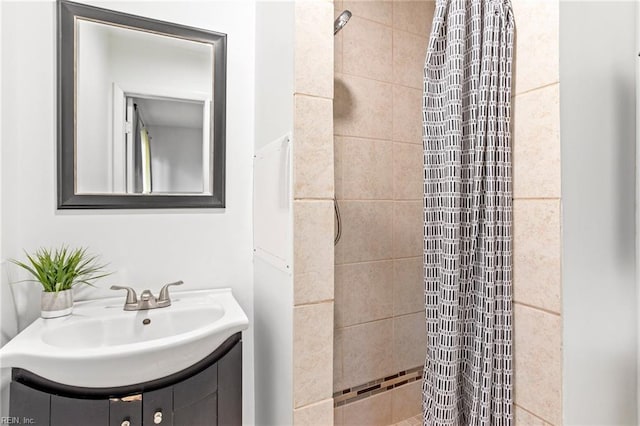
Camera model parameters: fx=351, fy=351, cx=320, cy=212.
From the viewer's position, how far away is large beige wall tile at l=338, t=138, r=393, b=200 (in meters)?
1.62

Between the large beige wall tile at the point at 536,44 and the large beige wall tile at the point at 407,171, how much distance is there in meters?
0.83

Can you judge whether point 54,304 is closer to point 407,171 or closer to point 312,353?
point 312,353

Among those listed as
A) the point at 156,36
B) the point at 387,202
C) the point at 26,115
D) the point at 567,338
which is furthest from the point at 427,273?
the point at 26,115

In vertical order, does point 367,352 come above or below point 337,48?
below

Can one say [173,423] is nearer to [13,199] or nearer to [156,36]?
[13,199]

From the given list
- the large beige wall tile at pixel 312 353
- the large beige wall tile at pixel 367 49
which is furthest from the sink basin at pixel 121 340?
the large beige wall tile at pixel 367 49

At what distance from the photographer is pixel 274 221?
1.21 m

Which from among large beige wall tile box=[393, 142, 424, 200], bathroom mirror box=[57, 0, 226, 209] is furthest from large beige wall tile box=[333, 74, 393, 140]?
bathroom mirror box=[57, 0, 226, 209]

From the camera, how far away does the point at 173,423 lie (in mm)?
1054

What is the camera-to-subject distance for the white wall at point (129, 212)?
4.10 ft

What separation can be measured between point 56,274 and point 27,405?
1.43 ft

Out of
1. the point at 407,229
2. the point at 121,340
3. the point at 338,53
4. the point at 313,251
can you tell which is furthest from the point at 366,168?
the point at 121,340

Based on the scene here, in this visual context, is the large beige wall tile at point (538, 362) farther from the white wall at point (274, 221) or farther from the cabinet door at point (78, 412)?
the cabinet door at point (78, 412)

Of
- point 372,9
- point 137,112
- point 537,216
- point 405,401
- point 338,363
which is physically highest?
point 372,9
